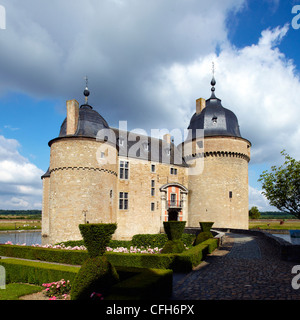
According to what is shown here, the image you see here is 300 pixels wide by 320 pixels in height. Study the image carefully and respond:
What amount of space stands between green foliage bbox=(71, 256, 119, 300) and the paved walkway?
5.71 feet

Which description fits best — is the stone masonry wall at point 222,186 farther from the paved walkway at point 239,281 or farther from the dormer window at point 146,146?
the paved walkway at point 239,281

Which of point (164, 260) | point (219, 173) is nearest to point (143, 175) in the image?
point (219, 173)

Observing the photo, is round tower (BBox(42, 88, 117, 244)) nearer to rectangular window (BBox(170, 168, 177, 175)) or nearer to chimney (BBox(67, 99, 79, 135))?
chimney (BBox(67, 99, 79, 135))

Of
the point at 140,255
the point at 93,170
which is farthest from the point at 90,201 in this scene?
the point at 140,255

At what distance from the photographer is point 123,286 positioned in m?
5.80

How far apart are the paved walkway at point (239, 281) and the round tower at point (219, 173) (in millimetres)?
16853

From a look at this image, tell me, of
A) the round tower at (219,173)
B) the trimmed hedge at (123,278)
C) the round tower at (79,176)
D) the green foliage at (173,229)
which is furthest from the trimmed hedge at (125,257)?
the round tower at (219,173)

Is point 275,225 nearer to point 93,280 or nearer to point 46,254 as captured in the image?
point 46,254

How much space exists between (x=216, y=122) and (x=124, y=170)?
470 inches

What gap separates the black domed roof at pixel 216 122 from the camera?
2941cm

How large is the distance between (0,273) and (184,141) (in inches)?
993

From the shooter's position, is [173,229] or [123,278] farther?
[173,229]

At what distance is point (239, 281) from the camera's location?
7723 mm
